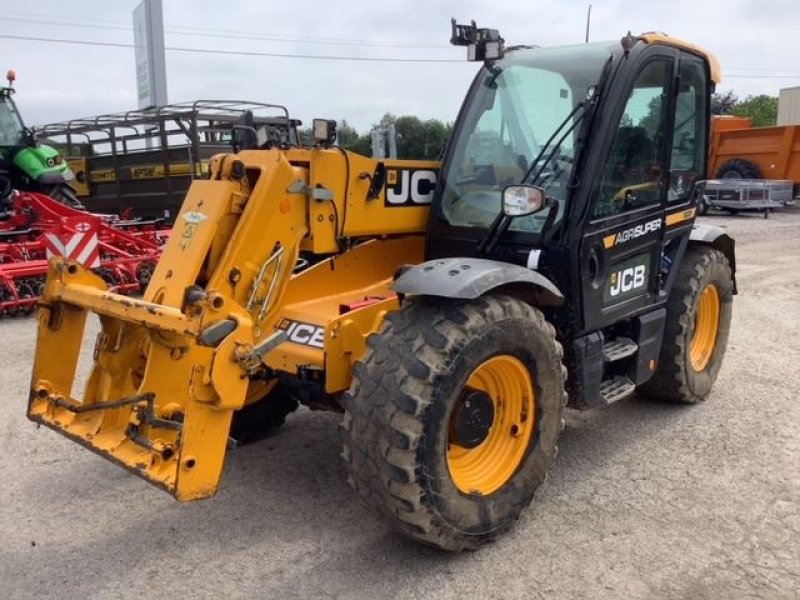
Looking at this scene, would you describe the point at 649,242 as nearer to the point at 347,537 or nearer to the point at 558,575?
the point at 558,575

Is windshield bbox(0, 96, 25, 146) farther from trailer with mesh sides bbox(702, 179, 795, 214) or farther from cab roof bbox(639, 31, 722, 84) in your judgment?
trailer with mesh sides bbox(702, 179, 795, 214)

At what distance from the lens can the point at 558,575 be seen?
3.11 m

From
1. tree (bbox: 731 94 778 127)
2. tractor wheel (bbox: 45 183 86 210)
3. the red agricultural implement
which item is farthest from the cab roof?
tree (bbox: 731 94 778 127)

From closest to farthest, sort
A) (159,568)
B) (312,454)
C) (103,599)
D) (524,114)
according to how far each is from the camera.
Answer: (103,599), (159,568), (524,114), (312,454)

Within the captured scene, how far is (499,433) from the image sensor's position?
11.6 ft

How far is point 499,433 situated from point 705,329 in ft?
8.48

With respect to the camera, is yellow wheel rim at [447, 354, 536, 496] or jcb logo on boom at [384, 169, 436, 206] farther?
jcb logo on boom at [384, 169, 436, 206]

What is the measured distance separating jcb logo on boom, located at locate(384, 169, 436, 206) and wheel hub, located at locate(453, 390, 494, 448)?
117 cm

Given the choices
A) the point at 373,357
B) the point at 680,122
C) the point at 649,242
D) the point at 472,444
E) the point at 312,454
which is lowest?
the point at 312,454

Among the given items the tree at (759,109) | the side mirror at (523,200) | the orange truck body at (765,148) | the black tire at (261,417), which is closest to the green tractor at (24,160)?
the black tire at (261,417)

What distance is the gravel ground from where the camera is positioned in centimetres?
306

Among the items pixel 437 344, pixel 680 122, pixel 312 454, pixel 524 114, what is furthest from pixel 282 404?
pixel 680 122

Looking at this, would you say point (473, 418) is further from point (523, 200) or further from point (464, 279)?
point (523, 200)

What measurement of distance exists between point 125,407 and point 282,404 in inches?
50.7
